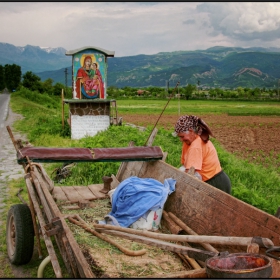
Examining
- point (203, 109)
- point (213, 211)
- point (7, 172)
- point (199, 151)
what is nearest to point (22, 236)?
point (213, 211)

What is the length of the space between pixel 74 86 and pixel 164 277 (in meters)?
11.6

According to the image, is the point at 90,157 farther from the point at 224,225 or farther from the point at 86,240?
the point at 224,225

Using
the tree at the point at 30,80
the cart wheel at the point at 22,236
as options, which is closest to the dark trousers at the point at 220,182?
the cart wheel at the point at 22,236

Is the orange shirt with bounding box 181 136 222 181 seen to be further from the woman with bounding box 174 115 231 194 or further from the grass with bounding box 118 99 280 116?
the grass with bounding box 118 99 280 116

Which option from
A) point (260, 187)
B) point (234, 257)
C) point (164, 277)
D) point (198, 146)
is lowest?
point (260, 187)

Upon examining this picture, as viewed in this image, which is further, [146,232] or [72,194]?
[72,194]

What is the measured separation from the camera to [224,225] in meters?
3.31

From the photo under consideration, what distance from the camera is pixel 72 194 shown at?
17.9ft

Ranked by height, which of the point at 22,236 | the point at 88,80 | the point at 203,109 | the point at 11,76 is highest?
the point at 11,76

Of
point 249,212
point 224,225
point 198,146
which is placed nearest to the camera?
point 249,212

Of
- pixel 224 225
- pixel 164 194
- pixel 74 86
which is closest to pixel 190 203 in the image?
pixel 164 194

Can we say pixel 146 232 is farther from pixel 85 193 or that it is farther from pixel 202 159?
pixel 85 193

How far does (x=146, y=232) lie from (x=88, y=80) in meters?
10.8

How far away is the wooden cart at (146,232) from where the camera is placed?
2627 millimetres
